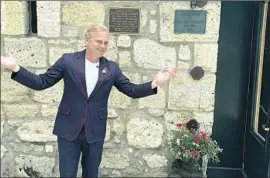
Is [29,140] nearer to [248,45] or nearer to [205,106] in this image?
[205,106]

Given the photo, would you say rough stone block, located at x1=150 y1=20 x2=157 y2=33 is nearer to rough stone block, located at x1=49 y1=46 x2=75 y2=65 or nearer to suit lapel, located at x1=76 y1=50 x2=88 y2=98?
rough stone block, located at x1=49 y1=46 x2=75 y2=65

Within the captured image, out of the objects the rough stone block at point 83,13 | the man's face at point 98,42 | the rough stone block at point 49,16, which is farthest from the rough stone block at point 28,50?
the man's face at point 98,42

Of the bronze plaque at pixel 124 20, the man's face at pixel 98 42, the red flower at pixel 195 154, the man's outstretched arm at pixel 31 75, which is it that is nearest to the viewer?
the man's outstretched arm at pixel 31 75

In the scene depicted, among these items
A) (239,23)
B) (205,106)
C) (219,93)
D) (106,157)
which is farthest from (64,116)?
(239,23)

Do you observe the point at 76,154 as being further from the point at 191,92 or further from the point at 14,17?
the point at 14,17

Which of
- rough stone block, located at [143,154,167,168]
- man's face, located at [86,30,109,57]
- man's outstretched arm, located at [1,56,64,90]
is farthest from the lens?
rough stone block, located at [143,154,167,168]

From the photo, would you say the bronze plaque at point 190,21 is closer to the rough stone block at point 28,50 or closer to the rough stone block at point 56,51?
the rough stone block at point 56,51

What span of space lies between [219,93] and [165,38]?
1.03 meters

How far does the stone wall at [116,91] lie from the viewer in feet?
→ 12.8

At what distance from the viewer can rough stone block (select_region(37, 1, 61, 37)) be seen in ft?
12.8

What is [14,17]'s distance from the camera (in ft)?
12.9

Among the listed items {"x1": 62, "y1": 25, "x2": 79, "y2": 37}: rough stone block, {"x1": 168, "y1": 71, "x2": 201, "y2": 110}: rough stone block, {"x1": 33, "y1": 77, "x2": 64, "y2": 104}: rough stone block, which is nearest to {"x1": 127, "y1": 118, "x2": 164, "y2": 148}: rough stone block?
{"x1": 168, "y1": 71, "x2": 201, "y2": 110}: rough stone block

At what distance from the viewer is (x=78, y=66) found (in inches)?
118

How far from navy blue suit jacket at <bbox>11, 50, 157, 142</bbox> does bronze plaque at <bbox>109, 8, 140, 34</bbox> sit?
86 centimetres
